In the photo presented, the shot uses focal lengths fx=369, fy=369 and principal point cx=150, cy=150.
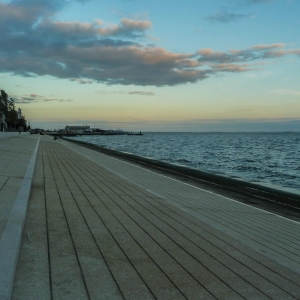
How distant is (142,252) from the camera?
4895 mm

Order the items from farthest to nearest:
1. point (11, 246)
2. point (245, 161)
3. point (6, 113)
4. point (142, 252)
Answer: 1. point (6, 113)
2. point (245, 161)
3. point (142, 252)
4. point (11, 246)

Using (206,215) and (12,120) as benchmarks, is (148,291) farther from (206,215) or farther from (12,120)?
(12,120)

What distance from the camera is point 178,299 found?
360 centimetres

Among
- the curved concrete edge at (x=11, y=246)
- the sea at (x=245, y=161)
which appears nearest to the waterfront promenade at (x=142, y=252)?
the curved concrete edge at (x=11, y=246)

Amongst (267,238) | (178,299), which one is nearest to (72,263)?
(178,299)

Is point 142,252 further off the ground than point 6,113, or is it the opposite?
point 6,113

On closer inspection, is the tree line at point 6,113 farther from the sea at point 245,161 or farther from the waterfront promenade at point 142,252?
the waterfront promenade at point 142,252

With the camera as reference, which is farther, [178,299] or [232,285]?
[232,285]

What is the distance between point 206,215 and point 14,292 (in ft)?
18.4

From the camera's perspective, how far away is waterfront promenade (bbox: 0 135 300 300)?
376 centimetres

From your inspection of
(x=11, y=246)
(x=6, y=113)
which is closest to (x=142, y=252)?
(x=11, y=246)

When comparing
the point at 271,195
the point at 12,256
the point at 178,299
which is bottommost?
the point at 271,195

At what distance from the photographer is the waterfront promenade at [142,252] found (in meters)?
3.76

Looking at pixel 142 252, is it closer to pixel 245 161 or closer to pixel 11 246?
pixel 11 246
